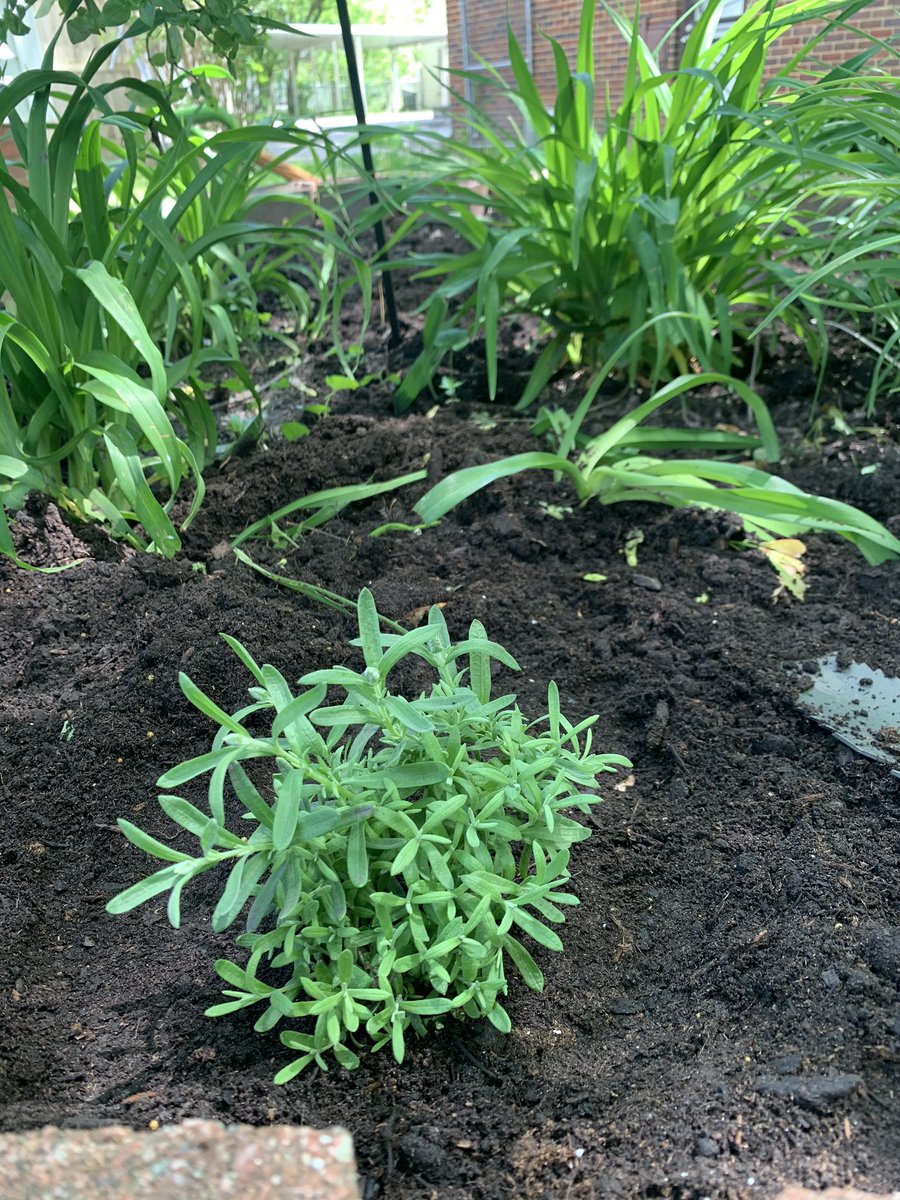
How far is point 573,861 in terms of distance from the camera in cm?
121

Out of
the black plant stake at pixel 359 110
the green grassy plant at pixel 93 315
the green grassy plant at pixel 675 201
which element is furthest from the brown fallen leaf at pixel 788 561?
the black plant stake at pixel 359 110

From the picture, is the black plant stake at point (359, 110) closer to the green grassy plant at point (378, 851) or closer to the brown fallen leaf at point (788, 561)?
the brown fallen leaf at point (788, 561)

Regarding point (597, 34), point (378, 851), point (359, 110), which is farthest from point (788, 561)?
point (597, 34)

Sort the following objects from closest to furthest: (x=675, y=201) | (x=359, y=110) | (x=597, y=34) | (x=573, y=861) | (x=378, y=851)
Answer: (x=378, y=851)
(x=573, y=861)
(x=675, y=201)
(x=359, y=110)
(x=597, y=34)

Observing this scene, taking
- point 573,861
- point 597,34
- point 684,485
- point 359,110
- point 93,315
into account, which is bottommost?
point 573,861

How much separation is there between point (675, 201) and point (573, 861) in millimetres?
1509

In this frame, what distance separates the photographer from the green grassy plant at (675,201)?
197 cm

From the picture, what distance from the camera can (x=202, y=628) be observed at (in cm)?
150

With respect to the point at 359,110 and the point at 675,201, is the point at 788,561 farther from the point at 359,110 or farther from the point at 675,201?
the point at 359,110

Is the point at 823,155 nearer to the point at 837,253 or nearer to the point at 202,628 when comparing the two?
the point at 837,253

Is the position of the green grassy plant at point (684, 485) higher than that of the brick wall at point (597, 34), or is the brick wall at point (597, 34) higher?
the brick wall at point (597, 34)

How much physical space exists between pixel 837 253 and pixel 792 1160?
6.12 feet

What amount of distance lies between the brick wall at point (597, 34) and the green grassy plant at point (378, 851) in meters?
2.03

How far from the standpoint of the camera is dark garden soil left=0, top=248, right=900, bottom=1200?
86 centimetres
